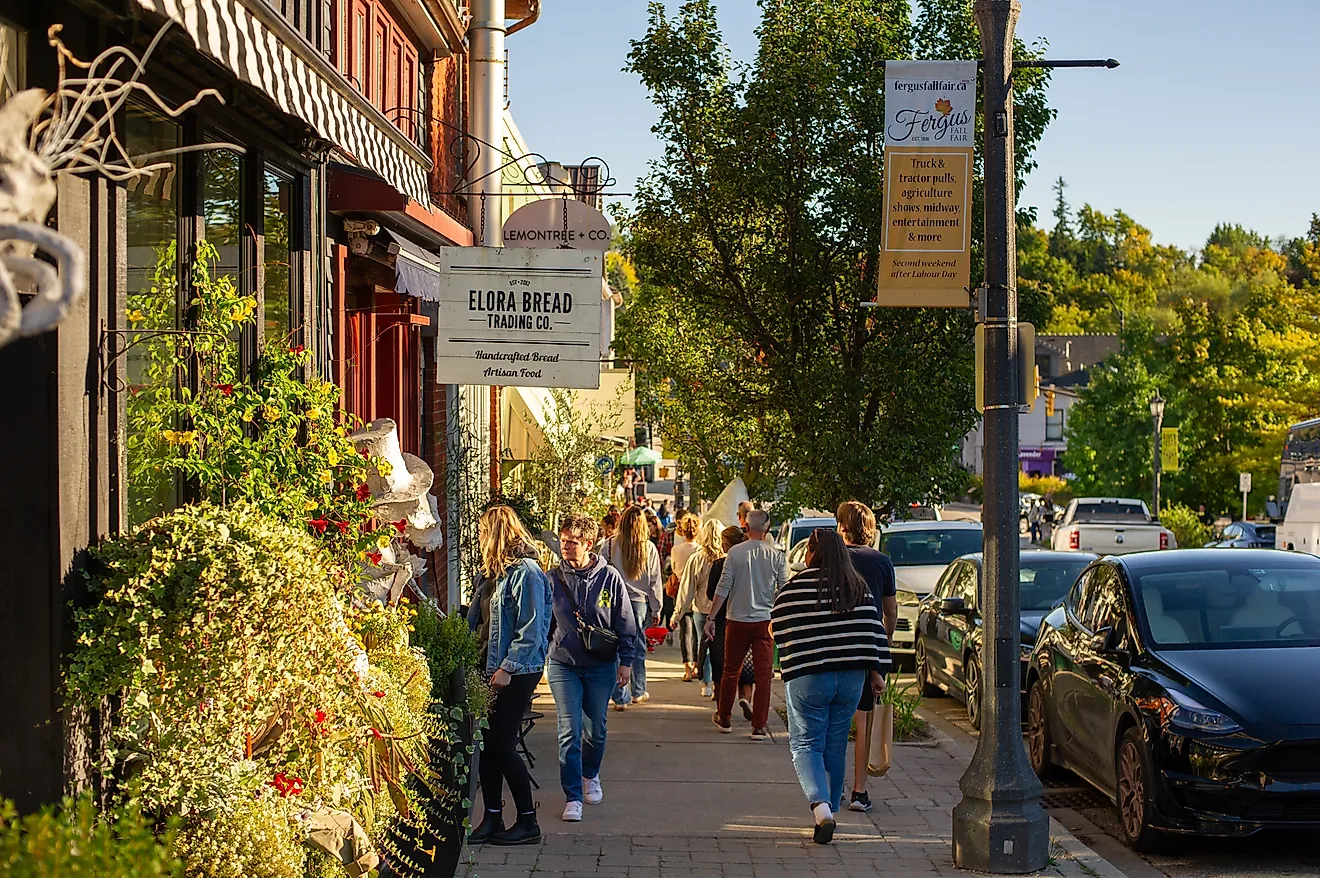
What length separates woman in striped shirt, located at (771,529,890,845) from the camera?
342 inches

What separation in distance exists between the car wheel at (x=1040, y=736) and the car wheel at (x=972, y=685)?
1.98m

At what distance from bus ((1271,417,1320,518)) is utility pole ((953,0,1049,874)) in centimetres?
3165

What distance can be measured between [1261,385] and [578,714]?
47.3 metres

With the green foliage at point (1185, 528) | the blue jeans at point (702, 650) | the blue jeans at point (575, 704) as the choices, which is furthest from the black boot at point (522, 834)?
the green foliage at point (1185, 528)

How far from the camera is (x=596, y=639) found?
8.97 m

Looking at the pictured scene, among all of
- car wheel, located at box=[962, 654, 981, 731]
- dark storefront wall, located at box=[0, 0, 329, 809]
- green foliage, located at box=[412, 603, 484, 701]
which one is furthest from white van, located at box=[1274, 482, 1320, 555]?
dark storefront wall, located at box=[0, 0, 329, 809]

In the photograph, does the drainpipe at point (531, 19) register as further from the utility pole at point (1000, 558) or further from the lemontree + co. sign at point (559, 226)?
the utility pole at point (1000, 558)

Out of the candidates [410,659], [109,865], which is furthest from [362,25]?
[109,865]

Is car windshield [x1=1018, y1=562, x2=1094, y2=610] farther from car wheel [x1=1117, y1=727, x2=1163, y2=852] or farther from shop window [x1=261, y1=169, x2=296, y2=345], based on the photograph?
shop window [x1=261, y1=169, x2=296, y2=345]

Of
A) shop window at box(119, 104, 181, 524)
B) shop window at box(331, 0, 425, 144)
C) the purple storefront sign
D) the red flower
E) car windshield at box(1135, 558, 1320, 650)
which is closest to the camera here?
the red flower

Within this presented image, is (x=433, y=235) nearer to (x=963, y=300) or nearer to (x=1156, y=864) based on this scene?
(x=963, y=300)

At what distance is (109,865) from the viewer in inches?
124

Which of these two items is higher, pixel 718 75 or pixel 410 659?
pixel 718 75

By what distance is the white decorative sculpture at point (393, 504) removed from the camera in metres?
7.64
